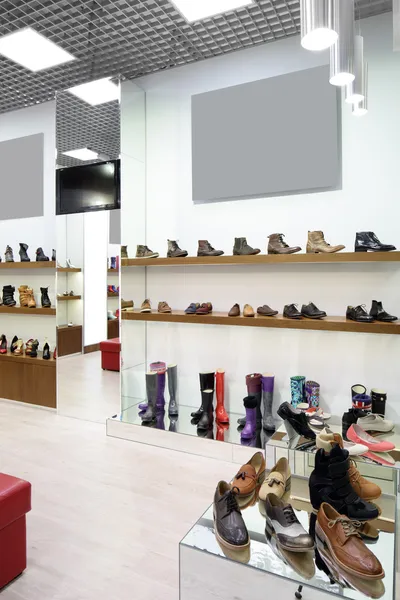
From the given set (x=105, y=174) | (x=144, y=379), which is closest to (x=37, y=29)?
(x=105, y=174)

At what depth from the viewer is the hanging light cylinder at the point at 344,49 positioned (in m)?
1.25

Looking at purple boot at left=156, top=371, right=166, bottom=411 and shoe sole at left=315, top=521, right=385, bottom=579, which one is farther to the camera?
purple boot at left=156, top=371, right=166, bottom=411

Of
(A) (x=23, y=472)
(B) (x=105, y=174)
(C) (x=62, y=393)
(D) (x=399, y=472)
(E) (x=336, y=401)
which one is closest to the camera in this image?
(D) (x=399, y=472)

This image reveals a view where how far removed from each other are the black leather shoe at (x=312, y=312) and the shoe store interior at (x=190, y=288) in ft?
0.04

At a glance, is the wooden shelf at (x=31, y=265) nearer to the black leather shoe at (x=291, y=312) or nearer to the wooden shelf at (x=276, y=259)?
the wooden shelf at (x=276, y=259)

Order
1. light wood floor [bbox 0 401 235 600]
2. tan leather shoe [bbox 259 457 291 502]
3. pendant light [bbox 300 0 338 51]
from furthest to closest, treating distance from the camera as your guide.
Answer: light wood floor [bbox 0 401 235 600], tan leather shoe [bbox 259 457 291 502], pendant light [bbox 300 0 338 51]

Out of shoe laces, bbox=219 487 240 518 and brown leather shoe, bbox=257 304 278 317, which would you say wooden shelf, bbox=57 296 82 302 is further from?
shoe laces, bbox=219 487 240 518

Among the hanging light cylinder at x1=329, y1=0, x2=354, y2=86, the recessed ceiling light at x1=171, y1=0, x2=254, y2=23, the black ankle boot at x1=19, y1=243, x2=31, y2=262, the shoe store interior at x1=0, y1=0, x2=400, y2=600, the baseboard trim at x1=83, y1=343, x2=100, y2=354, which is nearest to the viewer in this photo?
the hanging light cylinder at x1=329, y1=0, x2=354, y2=86

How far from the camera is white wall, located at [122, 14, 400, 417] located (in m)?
3.09

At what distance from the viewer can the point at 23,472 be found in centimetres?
293

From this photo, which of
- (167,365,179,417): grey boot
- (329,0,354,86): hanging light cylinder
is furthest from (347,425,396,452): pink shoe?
(329,0,354,86): hanging light cylinder

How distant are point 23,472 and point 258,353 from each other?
2019mm

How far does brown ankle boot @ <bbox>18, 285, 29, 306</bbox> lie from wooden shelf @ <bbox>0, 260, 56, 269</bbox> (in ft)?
0.85

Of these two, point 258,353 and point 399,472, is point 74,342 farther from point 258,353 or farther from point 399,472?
point 399,472
